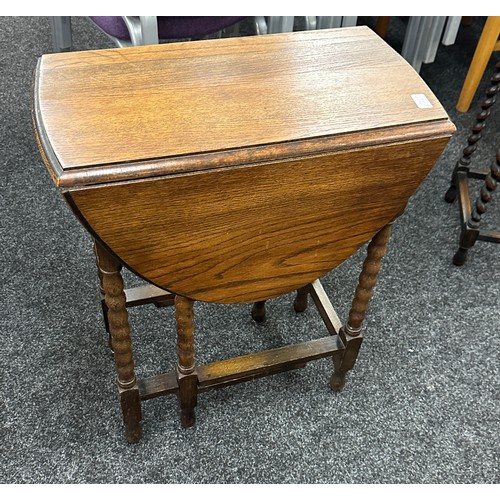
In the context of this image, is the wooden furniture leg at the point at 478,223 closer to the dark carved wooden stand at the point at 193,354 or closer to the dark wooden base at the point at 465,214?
the dark wooden base at the point at 465,214

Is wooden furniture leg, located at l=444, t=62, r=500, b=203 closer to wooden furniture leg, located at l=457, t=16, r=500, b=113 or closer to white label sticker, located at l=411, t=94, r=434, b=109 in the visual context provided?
wooden furniture leg, located at l=457, t=16, r=500, b=113

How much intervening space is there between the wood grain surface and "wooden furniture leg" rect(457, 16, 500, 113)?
1470 millimetres

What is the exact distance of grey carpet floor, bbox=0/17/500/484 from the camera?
1295mm

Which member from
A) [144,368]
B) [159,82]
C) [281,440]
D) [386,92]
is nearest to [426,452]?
[281,440]

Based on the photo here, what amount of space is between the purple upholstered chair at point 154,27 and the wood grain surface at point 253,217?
0.85 metres

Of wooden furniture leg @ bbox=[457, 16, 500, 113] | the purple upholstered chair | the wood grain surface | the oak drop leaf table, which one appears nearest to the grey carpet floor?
the oak drop leaf table

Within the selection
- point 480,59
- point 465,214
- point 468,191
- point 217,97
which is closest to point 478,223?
point 465,214

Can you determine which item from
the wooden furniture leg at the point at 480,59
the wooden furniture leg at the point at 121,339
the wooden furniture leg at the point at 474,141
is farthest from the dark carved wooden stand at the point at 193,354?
the wooden furniture leg at the point at 480,59

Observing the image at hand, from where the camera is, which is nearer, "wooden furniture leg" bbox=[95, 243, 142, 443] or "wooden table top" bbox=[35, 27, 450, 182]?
"wooden table top" bbox=[35, 27, 450, 182]

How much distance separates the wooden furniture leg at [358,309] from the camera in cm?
113

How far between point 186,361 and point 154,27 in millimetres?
908

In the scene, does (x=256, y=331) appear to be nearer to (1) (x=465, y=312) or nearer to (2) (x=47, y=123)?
(1) (x=465, y=312)

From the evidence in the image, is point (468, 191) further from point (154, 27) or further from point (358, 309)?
point (154, 27)

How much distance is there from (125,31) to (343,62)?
0.80m
